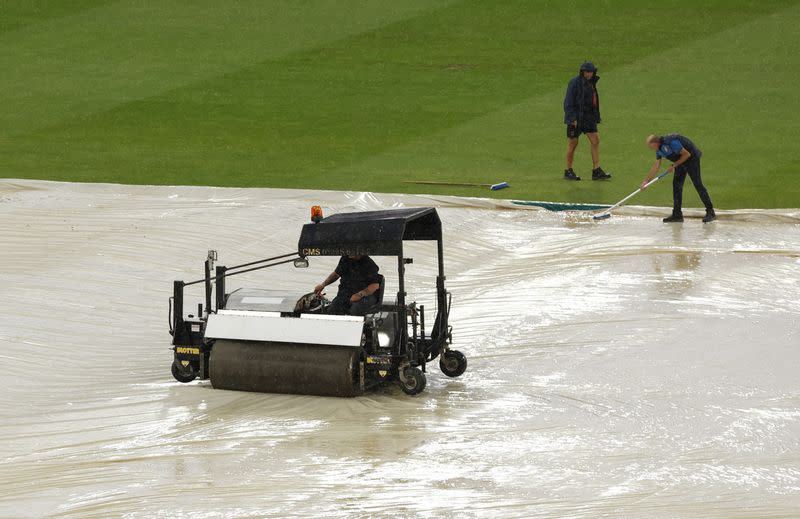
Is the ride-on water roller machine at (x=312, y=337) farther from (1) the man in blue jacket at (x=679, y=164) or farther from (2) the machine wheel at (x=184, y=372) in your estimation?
(1) the man in blue jacket at (x=679, y=164)

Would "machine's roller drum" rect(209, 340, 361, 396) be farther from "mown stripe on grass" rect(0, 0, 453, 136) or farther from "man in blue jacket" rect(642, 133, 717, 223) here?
"mown stripe on grass" rect(0, 0, 453, 136)

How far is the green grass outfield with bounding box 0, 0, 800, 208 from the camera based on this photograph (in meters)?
22.6

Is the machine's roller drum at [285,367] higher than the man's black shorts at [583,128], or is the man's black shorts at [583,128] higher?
the man's black shorts at [583,128]

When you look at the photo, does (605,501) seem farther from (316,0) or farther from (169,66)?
(316,0)

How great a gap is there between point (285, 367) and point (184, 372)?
1158mm

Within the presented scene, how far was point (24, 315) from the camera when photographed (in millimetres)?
14477

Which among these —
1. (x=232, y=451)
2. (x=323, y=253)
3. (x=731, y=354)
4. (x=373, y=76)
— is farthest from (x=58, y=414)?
(x=373, y=76)

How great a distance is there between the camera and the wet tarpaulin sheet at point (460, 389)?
32.8 ft

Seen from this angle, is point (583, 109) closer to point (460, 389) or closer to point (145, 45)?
point (460, 389)

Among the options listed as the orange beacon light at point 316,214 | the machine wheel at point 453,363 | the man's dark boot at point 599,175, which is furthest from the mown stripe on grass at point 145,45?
the machine wheel at point 453,363

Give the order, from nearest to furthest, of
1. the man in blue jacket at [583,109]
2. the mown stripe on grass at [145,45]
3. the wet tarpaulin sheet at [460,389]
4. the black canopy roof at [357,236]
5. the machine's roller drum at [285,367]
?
the wet tarpaulin sheet at [460,389], the machine's roller drum at [285,367], the black canopy roof at [357,236], the man in blue jacket at [583,109], the mown stripe on grass at [145,45]

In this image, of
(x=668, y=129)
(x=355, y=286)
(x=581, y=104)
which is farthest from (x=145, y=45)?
(x=355, y=286)

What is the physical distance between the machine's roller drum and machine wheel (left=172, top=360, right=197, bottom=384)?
1.13 ft

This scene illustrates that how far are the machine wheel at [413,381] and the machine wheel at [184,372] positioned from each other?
6.54 ft
